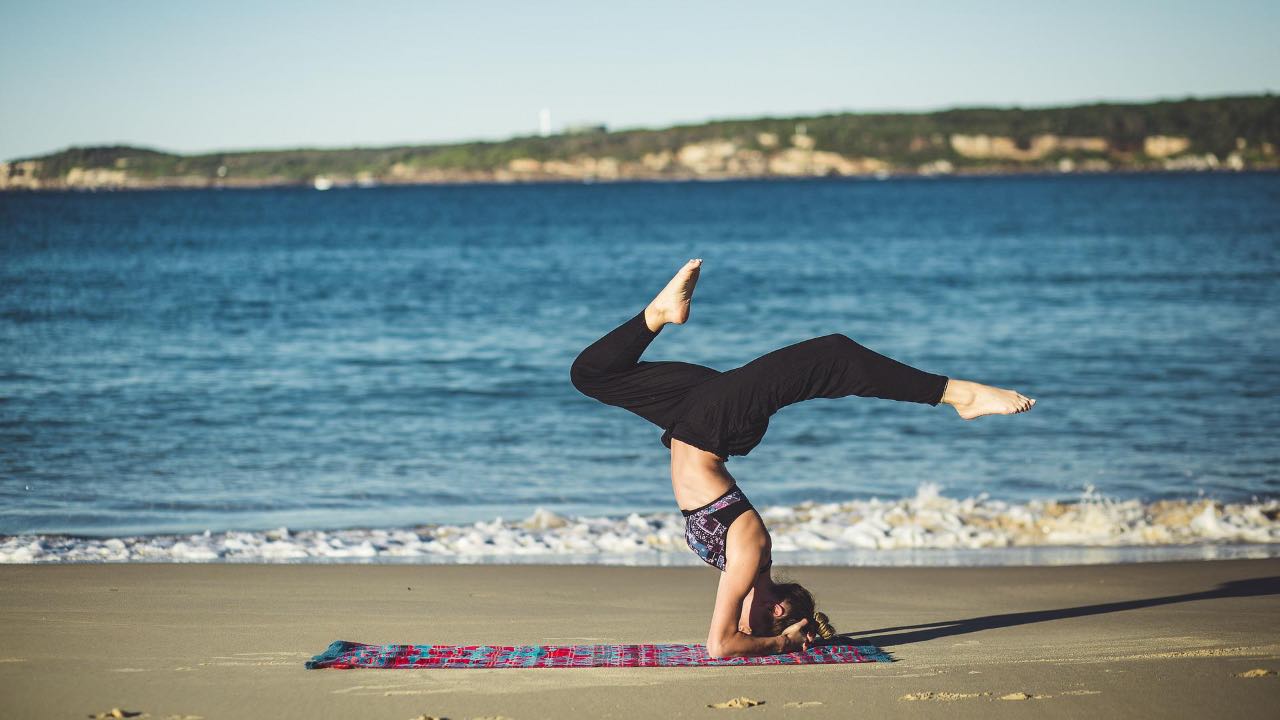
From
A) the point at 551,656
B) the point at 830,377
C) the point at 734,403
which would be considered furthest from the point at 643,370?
the point at 551,656

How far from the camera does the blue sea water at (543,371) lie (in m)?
11.7

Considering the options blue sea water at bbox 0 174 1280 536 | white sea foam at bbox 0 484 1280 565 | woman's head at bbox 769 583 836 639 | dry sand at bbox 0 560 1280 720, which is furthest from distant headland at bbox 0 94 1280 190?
woman's head at bbox 769 583 836 639

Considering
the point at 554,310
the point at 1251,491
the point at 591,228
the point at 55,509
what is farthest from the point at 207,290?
the point at 591,228

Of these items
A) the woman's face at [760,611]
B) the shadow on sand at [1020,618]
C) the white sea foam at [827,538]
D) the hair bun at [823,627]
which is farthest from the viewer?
the white sea foam at [827,538]

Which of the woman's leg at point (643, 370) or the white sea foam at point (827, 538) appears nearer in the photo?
the woman's leg at point (643, 370)

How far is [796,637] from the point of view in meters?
5.85

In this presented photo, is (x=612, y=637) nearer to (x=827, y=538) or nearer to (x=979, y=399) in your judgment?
(x=979, y=399)

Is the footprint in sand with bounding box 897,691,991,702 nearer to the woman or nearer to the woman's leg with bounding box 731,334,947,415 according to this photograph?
the woman

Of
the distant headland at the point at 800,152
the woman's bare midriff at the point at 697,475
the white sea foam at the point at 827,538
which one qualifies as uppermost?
the distant headland at the point at 800,152

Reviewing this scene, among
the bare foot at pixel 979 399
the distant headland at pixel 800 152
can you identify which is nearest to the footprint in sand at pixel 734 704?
the bare foot at pixel 979 399

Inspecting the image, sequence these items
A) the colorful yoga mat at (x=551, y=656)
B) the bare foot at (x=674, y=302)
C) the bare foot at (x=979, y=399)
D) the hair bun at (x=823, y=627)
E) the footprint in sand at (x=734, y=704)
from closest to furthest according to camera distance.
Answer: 1. the footprint in sand at (x=734, y=704)
2. the bare foot at (x=979, y=399)
3. the bare foot at (x=674, y=302)
4. the colorful yoga mat at (x=551, y=656)
5. the hair bun at (x=823, y=627)

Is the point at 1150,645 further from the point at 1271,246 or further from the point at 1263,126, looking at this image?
the point at 1263,126

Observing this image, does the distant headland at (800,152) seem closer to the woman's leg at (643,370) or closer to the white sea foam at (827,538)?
the white sea foam at (827,538)

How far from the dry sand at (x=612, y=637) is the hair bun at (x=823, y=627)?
37 cm
